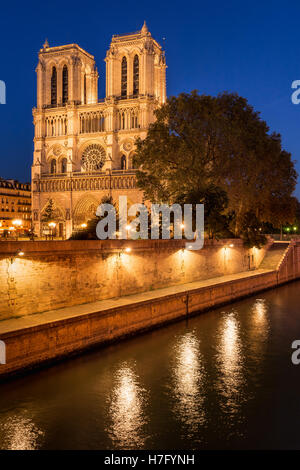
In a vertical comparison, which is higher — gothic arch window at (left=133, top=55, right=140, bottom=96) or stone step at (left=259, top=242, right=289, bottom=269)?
gothic arch window at (left=133, top=55, right=140, bottom=96)

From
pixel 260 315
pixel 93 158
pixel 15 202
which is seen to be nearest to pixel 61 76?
pixel 93 158

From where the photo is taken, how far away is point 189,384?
12.4m

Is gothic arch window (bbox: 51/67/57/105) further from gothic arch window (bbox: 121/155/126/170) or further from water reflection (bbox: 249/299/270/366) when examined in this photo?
water reflection (bbox: 249/299/270/366)

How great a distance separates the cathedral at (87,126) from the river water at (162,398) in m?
38.7

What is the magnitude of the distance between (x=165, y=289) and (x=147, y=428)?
499 inches

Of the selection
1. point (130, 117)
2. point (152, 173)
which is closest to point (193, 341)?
point (152, 173)

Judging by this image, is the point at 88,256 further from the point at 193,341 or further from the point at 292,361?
the point at 292,361

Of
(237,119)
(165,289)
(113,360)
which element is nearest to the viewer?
(113,360)

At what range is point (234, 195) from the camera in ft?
105

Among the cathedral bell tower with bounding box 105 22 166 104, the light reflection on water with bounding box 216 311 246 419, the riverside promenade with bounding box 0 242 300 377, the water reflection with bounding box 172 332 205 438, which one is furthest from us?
the cathedral bell tower with bounding box 105 22 166 104

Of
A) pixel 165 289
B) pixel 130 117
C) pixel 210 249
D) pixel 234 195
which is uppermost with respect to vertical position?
pixel 130 117

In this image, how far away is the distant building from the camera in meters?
57.7

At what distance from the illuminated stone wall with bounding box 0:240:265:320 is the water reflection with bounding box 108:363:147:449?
4.32 m

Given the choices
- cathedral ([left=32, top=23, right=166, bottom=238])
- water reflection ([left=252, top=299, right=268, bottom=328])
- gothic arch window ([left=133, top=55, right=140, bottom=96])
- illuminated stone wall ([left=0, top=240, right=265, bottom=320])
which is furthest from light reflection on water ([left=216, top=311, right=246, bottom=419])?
gothic arch window ([left=133, top=55, right=140, bottom=96])
